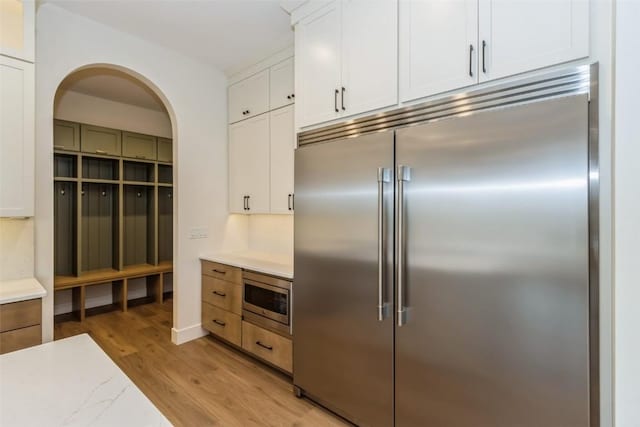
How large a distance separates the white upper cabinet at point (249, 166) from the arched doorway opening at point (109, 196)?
3.07 feet

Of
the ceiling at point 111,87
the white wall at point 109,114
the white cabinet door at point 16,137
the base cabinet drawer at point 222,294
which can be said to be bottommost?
the base cabinet drawer at point 222,294

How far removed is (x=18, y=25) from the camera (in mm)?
2244

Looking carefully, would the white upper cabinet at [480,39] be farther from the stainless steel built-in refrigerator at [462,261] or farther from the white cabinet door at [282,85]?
the white cabinet door at [282,85]

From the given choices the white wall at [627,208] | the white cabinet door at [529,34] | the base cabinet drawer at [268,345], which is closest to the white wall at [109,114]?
the base cabinet drawer at [268,345]

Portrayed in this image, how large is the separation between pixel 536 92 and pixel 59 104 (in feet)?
15.9

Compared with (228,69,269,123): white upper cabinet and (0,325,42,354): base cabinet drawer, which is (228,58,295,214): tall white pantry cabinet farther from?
(0,325,42,354): base cabinet drawer

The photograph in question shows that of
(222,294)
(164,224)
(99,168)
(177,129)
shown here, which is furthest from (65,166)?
(222,294)

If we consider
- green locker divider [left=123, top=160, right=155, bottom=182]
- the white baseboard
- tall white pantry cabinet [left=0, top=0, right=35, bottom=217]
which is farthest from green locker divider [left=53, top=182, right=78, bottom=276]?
tall white pantry cabinet [left=0, top=0, right=35, bottom=217]

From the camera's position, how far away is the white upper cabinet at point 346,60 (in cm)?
182

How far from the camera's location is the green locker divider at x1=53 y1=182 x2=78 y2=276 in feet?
12.8

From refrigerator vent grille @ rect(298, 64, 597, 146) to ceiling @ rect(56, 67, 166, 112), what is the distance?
2490 mm

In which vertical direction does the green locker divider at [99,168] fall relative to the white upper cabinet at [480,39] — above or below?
below

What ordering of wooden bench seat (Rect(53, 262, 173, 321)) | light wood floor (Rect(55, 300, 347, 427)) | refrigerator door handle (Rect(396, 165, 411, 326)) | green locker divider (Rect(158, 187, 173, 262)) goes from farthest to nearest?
green locker divider (Rect(158, 187, 173, 262)), wooden bench seat (Rect(53, 262, 173, 321)), light wood floor (Rect(55, 300, 347, 427)), refrigerator door handle (Rect(396, 165, 411, 326))

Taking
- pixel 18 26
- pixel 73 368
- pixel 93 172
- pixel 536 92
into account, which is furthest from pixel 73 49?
pixel 536 92
